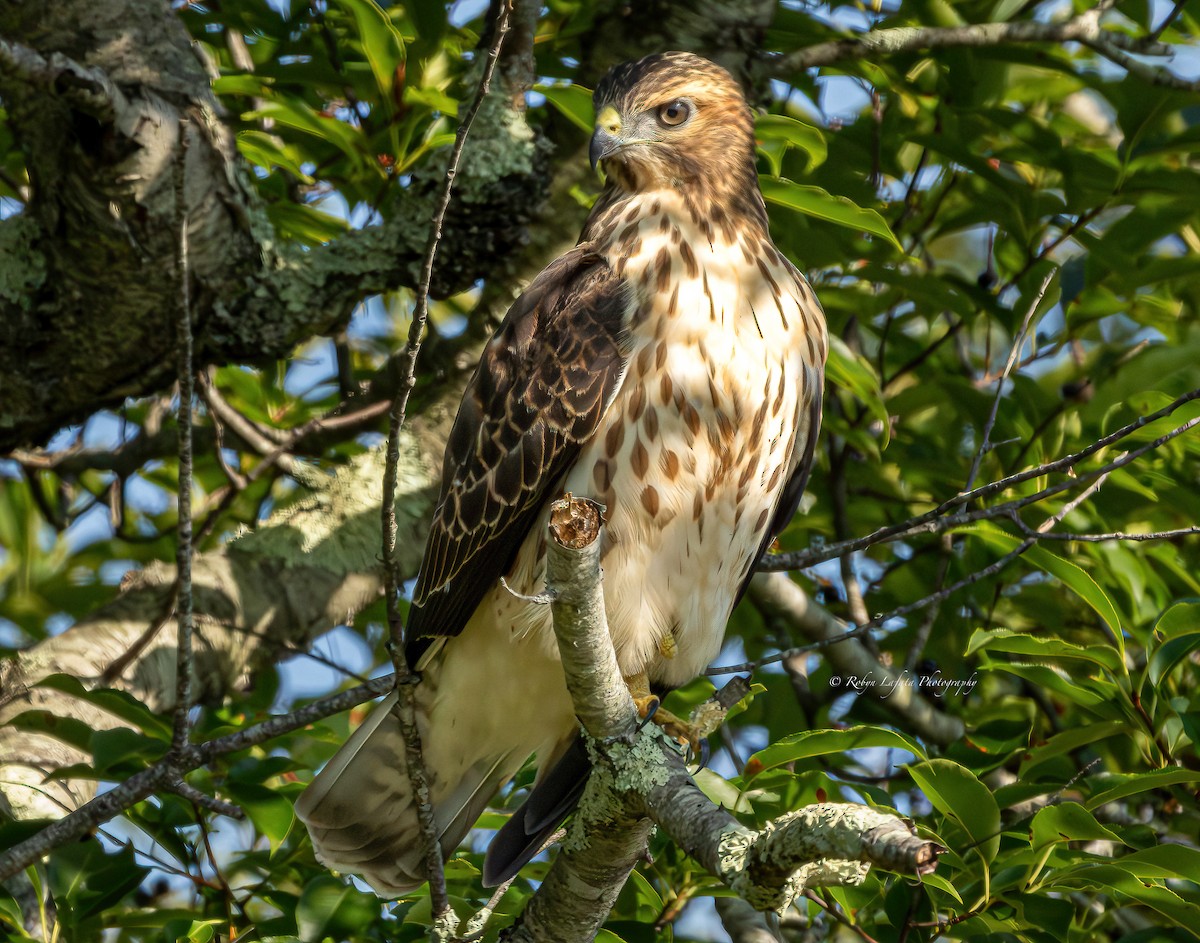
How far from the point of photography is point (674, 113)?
138 inches

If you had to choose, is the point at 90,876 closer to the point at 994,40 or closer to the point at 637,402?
the point at 637,402

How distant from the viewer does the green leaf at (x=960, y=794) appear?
2.48 metres

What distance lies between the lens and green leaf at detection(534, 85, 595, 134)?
3.35 m

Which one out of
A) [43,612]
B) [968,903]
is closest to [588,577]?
[968,903]

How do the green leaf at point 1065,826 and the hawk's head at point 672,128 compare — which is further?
the hawk's head at point 672,128

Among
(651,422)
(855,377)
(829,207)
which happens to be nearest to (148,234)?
(651,422)

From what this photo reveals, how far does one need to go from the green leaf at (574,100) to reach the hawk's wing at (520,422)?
13.8 inches

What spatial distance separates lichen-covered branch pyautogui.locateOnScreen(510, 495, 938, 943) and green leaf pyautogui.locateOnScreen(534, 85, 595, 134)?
4.72ft

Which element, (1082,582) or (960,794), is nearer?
(960,794)

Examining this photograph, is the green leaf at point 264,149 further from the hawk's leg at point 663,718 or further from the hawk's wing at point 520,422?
the hawk's leg at point 663,718

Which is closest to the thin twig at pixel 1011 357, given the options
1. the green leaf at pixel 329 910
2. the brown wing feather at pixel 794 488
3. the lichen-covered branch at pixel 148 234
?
the brown wing feather at pixel 794 488

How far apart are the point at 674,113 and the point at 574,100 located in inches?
11.5

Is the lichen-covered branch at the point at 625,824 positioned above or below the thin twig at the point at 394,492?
below

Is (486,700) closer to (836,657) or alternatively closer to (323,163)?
(836,657)
